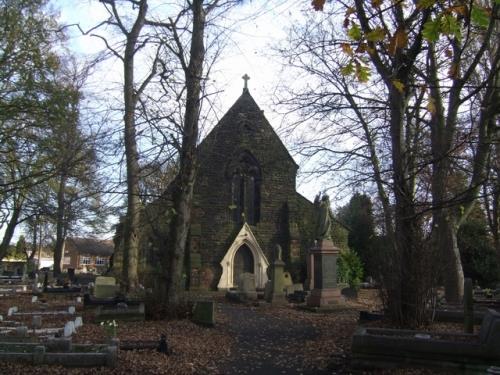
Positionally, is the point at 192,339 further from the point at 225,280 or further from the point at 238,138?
the point at 238,138

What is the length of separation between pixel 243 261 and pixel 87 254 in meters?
50.4

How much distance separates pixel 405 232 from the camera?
9750 mm

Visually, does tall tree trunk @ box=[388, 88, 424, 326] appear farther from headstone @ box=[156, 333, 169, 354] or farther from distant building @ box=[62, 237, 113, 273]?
distant building @ box=[62, 237, 113, 273]

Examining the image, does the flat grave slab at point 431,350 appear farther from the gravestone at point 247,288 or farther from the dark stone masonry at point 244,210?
the dark stone masonry at point 244,210

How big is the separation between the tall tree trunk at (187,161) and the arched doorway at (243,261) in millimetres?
13298

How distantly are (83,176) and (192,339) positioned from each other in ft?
15.4

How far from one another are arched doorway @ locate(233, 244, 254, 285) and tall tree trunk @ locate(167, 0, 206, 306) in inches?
524

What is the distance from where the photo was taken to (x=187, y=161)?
42.9 ft

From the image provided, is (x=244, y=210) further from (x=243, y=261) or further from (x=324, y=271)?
(x=324, y=271)

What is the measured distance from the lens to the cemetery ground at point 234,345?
731 centimetres

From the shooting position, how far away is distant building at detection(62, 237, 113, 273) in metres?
67.8

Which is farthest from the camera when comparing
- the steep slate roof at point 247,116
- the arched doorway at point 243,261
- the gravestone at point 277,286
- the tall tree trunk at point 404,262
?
the steep slate roof at point 247,116

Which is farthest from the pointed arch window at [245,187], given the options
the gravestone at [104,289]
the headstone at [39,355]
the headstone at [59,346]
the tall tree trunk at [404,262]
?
the headstone at [39,355]

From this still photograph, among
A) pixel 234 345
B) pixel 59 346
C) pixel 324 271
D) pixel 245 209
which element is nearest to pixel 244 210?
pixel 245 209
